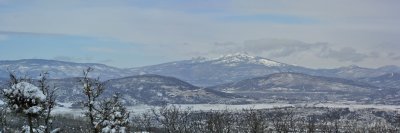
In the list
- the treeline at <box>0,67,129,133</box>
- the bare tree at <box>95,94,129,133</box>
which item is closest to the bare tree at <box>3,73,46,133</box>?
the treeline at <box>0,67,129,133</box>

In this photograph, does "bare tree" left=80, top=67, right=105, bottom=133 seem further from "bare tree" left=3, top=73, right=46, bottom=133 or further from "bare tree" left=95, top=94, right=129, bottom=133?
"bare tree" left=3, top=73, right=46, bottom=133

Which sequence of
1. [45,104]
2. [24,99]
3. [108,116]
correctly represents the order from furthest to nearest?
1. [108,116]
2. [45,104]
3. [24,99]

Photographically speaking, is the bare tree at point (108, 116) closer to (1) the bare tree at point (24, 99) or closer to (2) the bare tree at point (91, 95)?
(2) the bare tree at point (91, 95)

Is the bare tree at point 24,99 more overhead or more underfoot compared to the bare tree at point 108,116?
more overhead

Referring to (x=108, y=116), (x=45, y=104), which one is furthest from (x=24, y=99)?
(x=108, y=116)

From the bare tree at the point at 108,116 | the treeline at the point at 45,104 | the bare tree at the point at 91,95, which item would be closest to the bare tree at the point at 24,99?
the treeline at the point at 45,104

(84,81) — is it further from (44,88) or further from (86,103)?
(44,88)

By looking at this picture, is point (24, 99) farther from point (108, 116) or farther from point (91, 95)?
point (108, 116)

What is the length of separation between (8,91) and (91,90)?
31.5ft

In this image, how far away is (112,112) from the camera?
164 ft

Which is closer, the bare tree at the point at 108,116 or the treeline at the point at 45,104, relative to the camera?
the treeline at the point at 45,104

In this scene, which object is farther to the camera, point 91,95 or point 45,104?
point 91,95

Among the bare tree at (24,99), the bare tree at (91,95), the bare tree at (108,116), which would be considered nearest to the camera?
the bare tree at (24,99)

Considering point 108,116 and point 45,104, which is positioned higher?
point 45,104
